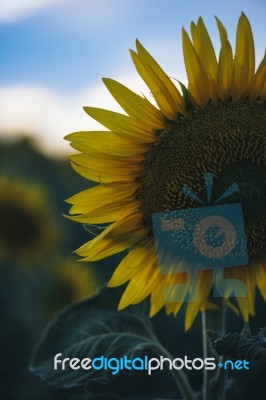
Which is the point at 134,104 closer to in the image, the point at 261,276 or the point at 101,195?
the point at 101,195

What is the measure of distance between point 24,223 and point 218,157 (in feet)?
2.87

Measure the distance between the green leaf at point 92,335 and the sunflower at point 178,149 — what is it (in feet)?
0.47

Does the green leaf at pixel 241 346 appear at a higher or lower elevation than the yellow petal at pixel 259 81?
lower

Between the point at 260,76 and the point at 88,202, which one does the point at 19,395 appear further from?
the point at 260,76

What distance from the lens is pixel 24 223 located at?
5.29 ft

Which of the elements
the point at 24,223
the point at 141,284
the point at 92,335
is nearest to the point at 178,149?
the point at 141,284

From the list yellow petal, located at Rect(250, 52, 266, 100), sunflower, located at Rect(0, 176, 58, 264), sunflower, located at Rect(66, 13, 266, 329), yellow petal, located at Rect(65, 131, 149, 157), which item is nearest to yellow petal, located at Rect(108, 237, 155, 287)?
sunflower, located at Rect(66, 13, 266, 329)

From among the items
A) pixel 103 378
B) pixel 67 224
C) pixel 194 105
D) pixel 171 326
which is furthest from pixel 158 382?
pixel 194 105

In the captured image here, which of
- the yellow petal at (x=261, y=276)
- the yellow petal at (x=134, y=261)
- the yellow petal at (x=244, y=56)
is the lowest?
the yellow petal at (x=261, y=276)

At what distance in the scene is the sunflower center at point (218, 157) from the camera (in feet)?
2.67

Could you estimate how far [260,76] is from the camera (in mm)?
800

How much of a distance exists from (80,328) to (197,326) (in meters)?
0.37

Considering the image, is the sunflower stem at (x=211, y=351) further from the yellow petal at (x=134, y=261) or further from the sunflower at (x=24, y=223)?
the sunflower at (x=24, y=223)

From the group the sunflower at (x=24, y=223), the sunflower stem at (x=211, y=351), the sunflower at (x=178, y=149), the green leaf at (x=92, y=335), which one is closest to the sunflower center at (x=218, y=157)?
the sunflower at (x=178, y=149)
